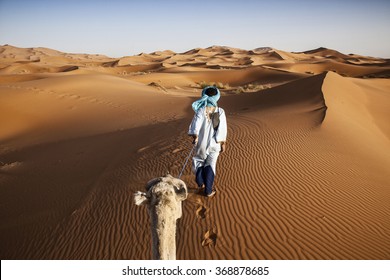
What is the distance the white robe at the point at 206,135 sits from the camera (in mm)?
4266

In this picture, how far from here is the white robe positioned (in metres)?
4.27

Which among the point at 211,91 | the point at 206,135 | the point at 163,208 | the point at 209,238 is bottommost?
the point at 209,238

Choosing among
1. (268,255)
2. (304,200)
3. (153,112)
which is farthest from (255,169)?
(153,112)

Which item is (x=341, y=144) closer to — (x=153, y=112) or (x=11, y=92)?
(x=153, y=112)

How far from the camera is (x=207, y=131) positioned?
4379 mm

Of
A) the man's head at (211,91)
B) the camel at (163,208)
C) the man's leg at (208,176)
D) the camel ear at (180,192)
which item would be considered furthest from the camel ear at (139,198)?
the man's leg at (208,176)

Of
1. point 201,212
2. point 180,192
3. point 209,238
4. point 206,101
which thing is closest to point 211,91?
point 206,101

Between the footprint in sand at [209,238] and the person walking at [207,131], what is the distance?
880 millimetres

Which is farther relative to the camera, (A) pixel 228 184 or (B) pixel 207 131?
(A) pixel 228 184

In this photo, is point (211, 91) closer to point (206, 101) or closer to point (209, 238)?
point (206, 101)

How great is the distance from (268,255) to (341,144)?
427 centimetres

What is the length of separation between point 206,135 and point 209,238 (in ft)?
4.90

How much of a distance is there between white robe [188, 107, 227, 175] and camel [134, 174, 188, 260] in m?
2.01

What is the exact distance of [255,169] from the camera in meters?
5.82
